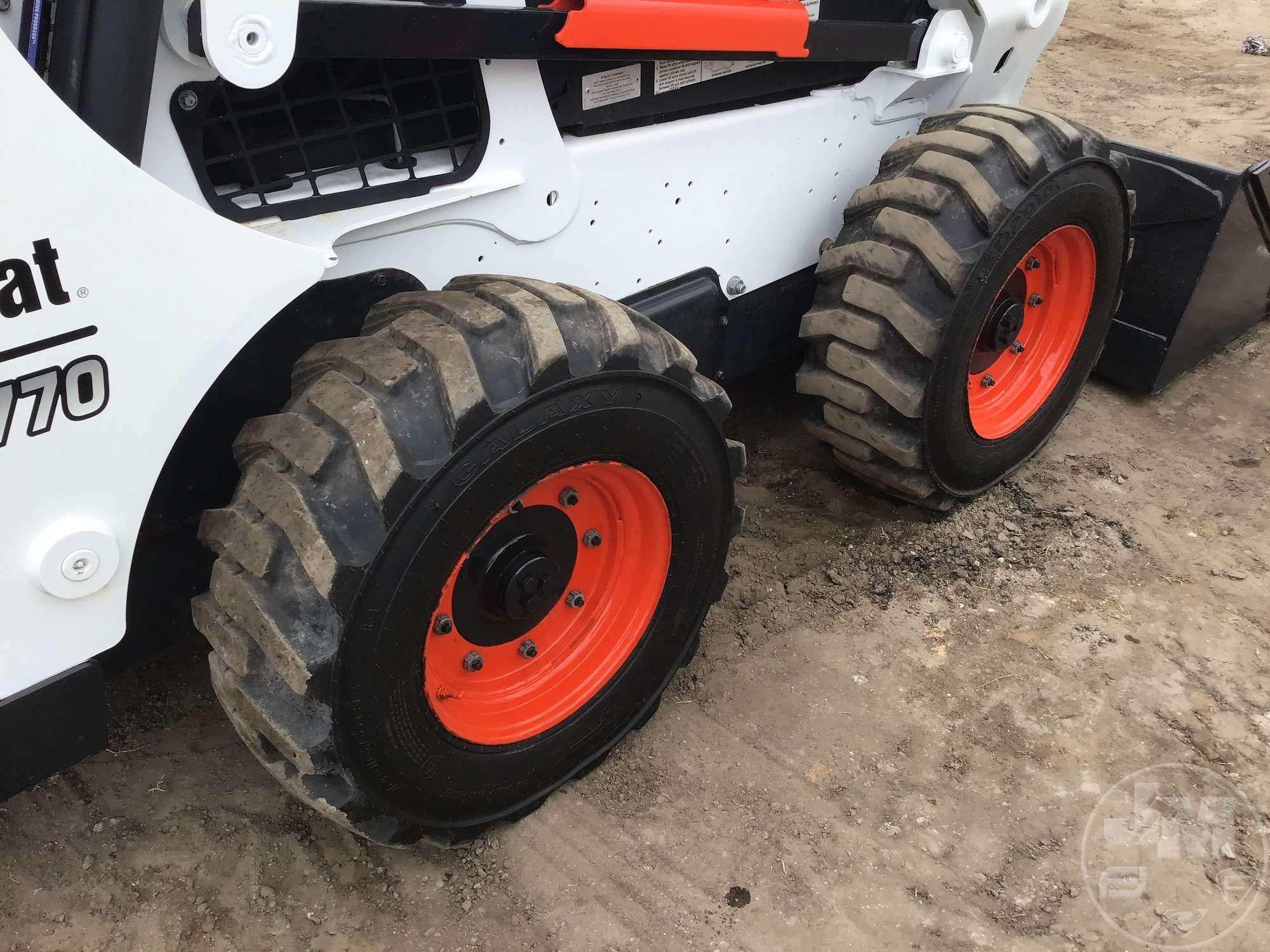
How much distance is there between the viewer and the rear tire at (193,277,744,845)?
1.47 metres

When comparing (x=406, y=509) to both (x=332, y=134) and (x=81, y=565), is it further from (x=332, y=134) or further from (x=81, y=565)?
(x=332, y=134)

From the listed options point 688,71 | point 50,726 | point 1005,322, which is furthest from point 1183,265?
point 50,726

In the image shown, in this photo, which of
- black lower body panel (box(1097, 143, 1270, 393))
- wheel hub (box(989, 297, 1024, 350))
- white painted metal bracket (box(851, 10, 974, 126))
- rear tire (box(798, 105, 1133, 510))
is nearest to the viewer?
rear tire (box(798, 105, 1133, 510))

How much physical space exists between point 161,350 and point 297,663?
1.56 feet

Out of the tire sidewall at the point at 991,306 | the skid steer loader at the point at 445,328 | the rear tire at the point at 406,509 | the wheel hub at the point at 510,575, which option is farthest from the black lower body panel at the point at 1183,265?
the wheel hub at the point at 510,575

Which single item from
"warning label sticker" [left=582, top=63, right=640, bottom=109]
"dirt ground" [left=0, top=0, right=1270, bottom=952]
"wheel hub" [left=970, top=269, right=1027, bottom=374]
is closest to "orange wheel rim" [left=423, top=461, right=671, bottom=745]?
"dirt ground" [left=0, top=0, right=1270, bottom=952]

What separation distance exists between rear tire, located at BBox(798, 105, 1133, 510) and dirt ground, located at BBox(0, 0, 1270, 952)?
39cm

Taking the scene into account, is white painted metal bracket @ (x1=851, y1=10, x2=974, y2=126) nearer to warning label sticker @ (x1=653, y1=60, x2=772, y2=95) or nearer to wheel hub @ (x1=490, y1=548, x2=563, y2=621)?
warning label sticker @ (x1=653, y1=60, x2=772, y2=95)

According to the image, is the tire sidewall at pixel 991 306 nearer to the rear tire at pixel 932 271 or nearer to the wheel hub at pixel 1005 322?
the rear tire at pixel 932 271

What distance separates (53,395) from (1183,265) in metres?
3.26

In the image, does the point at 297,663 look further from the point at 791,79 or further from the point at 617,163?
the point at 791,79

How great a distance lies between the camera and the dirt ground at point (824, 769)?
1866mm

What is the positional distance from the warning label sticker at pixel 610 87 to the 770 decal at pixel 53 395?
108cm

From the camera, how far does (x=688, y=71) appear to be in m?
2.12
